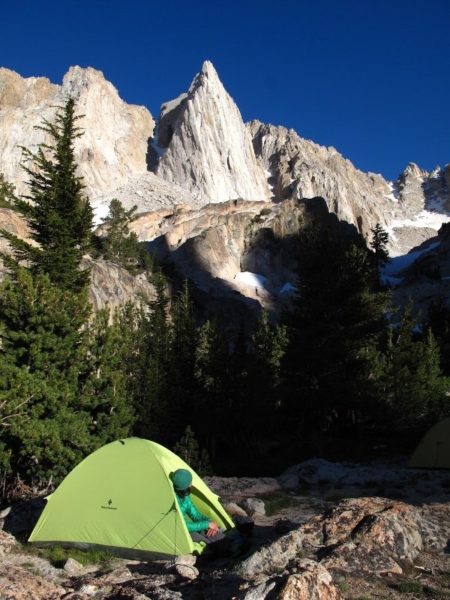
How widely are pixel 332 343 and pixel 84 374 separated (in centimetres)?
1135

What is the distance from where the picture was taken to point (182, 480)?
877cm

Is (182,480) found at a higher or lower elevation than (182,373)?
lower

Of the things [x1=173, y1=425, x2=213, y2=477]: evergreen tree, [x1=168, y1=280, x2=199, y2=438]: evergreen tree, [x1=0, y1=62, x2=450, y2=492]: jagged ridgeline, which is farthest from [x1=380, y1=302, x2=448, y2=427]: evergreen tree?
[x1=168, y1=280, x2=199, y2=438]: evergreen tree

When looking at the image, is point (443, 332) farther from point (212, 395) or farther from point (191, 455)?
point (191, 455)

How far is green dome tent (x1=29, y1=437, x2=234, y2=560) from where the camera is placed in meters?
8.61

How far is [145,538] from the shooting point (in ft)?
28.5

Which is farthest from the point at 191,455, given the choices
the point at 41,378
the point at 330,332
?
the point at 330,332

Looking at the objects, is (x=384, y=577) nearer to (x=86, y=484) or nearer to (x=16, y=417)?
(x=86, y=484)

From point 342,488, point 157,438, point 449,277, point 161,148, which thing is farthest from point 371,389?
point 161,148

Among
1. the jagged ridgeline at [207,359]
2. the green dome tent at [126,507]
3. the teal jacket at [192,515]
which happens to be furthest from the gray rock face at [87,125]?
the teal jacket at [192,515]

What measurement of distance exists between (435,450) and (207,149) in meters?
132

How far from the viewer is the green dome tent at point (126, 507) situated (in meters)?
8.61

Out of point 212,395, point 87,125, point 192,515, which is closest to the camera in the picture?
point 192,515

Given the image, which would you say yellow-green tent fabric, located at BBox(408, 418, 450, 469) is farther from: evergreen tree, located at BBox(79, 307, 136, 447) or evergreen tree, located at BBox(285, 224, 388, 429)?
evergreen tree, located at BBox(79, 307, 136, 447)
